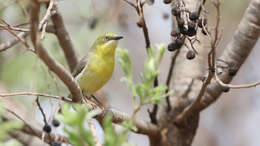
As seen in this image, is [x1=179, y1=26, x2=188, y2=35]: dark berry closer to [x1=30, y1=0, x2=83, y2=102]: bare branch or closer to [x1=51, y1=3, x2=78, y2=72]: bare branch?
[x1=30, y1=0, x2=83, y2=102]: bare branch

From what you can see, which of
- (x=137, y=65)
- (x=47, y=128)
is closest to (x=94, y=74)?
(x=47, y=128)

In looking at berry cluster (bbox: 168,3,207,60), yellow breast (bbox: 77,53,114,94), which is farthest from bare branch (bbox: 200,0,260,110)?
yellow breast (bbox: 77,53,114,94)

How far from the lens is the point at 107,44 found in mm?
5824

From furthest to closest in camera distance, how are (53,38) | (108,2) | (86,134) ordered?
(108,2) < (53,38) < (86,134)

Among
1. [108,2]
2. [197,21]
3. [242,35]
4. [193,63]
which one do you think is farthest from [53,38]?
[197,21]

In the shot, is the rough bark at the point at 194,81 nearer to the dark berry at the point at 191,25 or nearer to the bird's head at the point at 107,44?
the bird's head at the point at 107,44

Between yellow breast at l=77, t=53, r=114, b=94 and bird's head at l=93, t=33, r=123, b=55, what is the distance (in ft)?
0.60

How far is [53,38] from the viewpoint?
720 cm

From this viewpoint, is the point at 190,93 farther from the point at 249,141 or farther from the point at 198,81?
the point at 249,141

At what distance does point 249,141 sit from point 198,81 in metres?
4.52

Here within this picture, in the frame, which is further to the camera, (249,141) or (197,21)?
(249,141)

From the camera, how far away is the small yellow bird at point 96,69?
5426 millimetres

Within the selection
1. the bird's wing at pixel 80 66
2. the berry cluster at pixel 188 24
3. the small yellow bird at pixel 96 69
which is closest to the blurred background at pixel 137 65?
the small yellow bird at pixel 96 69

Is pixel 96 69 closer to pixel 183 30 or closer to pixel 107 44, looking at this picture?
pixel 107 44
